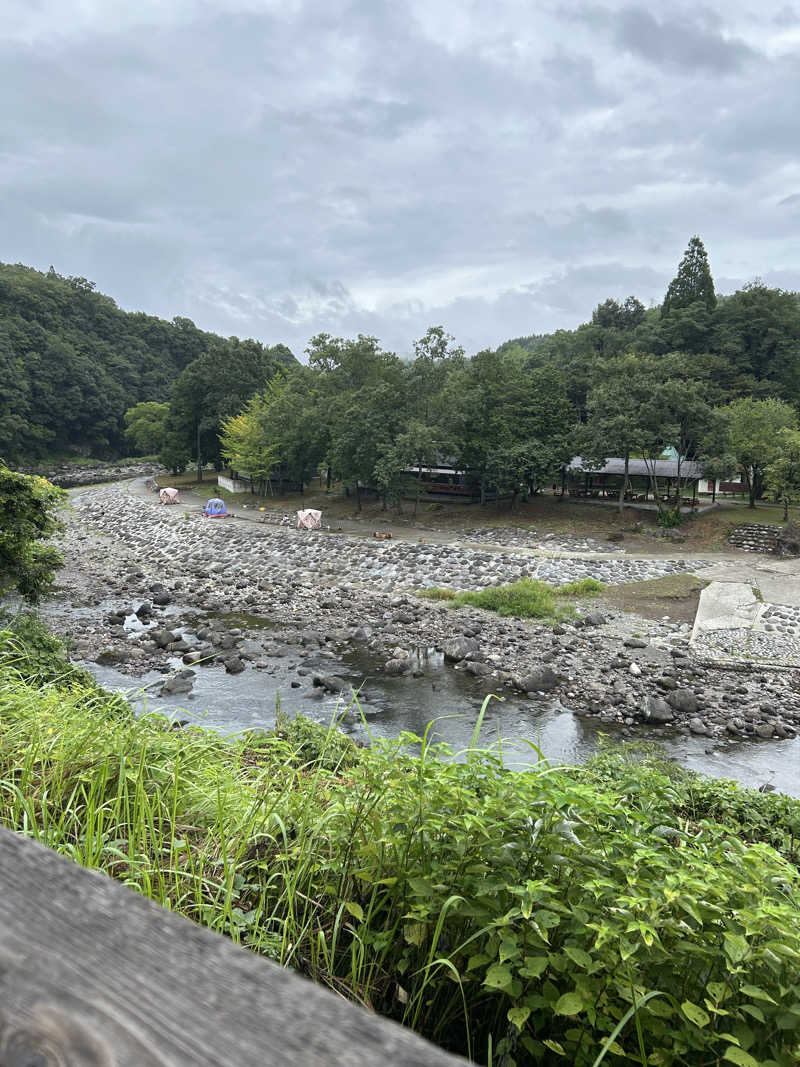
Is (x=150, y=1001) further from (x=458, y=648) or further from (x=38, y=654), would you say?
(x=458, y=648)

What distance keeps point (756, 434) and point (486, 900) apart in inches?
1162

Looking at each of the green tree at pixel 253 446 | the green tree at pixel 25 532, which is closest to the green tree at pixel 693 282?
the green tree at pixel 253 446

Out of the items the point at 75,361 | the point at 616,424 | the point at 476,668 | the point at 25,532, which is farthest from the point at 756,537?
the point at 75,361

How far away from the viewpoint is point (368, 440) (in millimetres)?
26547

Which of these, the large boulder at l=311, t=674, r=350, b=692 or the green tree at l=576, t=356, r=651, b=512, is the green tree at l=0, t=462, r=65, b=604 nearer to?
the large boulder at l=311, t=674, r=350, b=692

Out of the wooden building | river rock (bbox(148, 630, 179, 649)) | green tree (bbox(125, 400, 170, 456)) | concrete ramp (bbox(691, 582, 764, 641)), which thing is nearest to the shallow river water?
river rock (bbox(148, 630, 179, 649))

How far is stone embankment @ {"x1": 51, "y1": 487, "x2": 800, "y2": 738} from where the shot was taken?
1138cm

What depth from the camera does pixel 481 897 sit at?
1779 millimetres

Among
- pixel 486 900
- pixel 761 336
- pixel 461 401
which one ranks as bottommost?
pixel 486 900

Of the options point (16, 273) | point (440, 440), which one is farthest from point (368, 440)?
point (16, 273)

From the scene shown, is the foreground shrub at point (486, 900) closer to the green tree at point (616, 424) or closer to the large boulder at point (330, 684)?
the large boulder at point (330, 684)

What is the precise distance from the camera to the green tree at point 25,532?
1083 cm

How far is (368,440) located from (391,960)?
2517 centimetres

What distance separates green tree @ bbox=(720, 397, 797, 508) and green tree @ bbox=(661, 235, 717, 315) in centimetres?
1528
